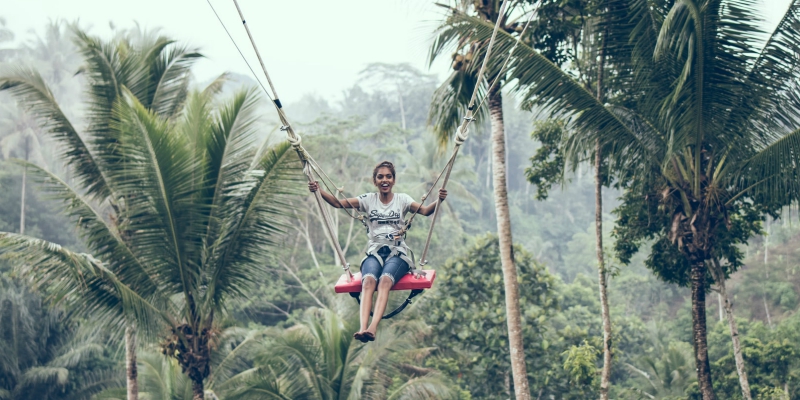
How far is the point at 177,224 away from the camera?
8.66 m

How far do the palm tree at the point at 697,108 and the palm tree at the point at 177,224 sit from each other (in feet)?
9.56

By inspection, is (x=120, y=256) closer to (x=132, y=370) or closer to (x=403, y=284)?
(x=132, y=370)

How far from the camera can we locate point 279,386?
11078 mm

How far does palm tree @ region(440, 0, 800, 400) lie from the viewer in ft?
27.7

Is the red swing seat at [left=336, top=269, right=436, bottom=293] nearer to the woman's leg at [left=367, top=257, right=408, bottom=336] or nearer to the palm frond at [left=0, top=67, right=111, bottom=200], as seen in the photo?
the woman's leg at [left=367, top=257, right=408, bottom=336]

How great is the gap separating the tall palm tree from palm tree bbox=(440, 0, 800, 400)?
430cm

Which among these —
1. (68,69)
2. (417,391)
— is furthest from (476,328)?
(68,69)

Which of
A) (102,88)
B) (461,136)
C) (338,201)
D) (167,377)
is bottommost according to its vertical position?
(167,377)

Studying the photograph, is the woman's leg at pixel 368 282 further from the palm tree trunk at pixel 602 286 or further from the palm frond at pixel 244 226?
the palm tree trunk at pixel 602 286

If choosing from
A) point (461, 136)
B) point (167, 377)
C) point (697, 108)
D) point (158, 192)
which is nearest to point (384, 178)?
point (461, 136)

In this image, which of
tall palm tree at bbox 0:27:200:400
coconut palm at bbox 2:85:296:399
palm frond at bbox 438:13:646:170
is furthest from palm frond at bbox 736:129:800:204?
tall palm tree at bbox 0:27:200:400

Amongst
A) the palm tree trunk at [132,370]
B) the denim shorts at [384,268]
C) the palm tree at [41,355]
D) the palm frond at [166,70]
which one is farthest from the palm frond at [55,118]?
the palm tree at [41,355]

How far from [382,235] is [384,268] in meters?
0.28

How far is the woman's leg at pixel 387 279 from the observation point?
564cm
